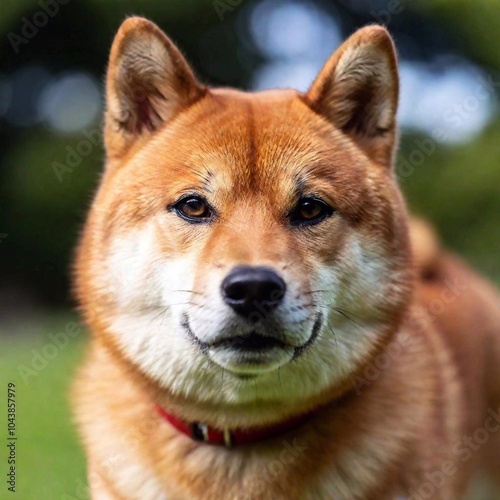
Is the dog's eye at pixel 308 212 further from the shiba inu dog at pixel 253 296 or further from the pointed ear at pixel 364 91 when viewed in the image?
the pointed ear at pixel 364 91

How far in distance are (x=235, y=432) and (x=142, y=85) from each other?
1469 mm

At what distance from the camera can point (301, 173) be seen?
2.76m

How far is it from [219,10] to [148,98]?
9.28 m

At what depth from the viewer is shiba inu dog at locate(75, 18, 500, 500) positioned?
2.57 metres

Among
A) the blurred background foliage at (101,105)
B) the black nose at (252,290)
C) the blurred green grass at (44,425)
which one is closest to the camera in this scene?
the black nose at (252,290)

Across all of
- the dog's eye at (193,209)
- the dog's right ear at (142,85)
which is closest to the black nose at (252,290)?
the dog's eye at (193,209)

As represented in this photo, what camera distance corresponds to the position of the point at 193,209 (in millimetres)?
2746

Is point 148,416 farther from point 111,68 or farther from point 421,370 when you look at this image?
point 111,68

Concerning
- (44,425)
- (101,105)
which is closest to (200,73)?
(101,105)

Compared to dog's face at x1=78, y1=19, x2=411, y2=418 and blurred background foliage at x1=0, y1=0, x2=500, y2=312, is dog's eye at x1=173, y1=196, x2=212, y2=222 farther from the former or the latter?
blurred background foliage at x1=0, y1=0, x2=500, y2=312

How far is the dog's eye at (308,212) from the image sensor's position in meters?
2.75

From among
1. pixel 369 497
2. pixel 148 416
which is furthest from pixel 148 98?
pixel 369 497

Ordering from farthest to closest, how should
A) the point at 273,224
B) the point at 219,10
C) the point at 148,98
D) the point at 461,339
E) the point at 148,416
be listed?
the point at 219,10 < the point at 461,339 < the point at 148,98 < the point at 148,416 < the point at 273,224

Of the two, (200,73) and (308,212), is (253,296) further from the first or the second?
(200,73)
